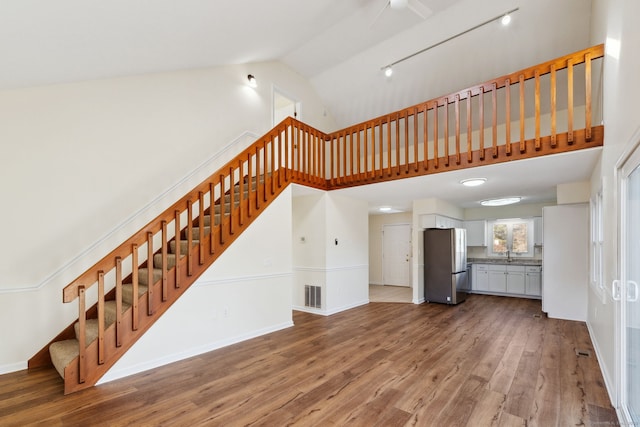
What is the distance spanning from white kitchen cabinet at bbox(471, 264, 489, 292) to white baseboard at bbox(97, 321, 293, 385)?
565 cm

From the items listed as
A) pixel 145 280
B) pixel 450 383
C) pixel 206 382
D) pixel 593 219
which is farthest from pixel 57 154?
pixel 593 219

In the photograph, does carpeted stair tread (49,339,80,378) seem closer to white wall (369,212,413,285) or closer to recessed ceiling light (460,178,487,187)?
recessed ceiling light (460,178,487,187)

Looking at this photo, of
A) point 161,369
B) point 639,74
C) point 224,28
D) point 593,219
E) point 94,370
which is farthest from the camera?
point 593,219

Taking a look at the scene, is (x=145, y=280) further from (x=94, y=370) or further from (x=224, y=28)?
(x=224, y=28)

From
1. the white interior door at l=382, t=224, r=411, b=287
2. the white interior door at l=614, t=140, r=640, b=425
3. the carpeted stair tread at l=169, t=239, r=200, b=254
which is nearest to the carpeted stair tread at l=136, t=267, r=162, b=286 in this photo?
the carpeted stair tread at l=169, t=239, r=200, b=254

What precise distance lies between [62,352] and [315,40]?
590 centimetres

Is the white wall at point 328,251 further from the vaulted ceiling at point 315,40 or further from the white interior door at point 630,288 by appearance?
the white interior door at point 630,288

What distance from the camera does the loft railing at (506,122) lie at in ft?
11.2

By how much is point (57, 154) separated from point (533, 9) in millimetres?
6616

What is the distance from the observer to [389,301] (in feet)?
22.3

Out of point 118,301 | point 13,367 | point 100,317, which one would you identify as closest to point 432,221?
point 118,301

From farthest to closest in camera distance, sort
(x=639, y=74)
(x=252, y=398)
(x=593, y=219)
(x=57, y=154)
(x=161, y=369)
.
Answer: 1. (x=593, y=219)
2. (x=57, y=154)
3. (x=161, y=369)
4. (x=252, y=398)
5. (x=639, y=74)

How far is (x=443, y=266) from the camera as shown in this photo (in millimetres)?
6512

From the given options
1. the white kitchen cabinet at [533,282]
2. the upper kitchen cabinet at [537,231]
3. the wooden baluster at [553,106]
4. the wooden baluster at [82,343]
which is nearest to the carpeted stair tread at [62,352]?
the wooden baluster at [82,343]
